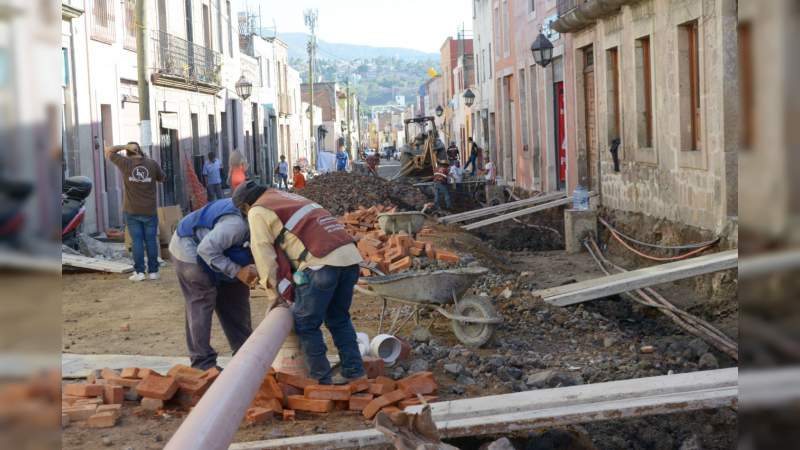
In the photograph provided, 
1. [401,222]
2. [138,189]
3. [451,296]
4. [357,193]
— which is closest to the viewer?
[451,296]

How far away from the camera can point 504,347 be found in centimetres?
831

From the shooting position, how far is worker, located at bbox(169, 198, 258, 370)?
645cm

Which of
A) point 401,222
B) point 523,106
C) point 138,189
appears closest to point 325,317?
point 138,189

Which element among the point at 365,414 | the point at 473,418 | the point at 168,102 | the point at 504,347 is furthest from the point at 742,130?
the point at 168,102

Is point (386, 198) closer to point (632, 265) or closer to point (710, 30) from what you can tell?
point (632, 265)

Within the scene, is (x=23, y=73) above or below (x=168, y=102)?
below

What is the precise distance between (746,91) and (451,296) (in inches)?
305

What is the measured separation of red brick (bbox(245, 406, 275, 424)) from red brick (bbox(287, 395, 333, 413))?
21 cm

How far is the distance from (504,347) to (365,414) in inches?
111

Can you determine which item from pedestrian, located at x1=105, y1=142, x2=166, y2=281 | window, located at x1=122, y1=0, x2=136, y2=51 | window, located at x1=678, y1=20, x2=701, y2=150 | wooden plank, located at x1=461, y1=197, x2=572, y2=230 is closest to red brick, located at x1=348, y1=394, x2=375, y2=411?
pedestrian, located at x1=105, y1=142, x2=166, y2=281

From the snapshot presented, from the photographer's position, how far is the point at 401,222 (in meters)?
15.9

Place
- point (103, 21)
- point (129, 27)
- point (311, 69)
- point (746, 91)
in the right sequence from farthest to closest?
point (311, 69) → point (129, 27) → point (103, 21) → point (746, 91)

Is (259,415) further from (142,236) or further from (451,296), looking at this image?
(142,236)

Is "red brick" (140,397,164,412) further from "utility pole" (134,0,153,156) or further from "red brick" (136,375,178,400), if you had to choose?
"utility pole" (134,0,153,156)
